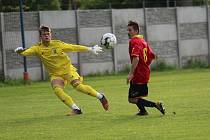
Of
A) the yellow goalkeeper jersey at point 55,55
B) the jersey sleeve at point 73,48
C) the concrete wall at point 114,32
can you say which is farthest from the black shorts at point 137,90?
the concrete wall at point 114,32

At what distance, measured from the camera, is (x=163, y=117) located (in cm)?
1462

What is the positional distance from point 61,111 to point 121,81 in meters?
12.0

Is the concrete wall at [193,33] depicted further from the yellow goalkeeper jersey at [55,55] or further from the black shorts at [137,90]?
the black shorts at [137,90]

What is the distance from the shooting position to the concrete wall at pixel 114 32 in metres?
31.2

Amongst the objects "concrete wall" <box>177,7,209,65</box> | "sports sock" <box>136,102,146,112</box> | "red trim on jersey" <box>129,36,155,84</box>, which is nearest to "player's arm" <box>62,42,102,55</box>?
"red trim on jersey" <box>129,36,155,84</box>

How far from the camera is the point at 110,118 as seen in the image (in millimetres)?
14898

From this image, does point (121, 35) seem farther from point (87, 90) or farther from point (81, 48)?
point (87, 90)

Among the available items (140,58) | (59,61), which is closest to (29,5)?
(59,61)

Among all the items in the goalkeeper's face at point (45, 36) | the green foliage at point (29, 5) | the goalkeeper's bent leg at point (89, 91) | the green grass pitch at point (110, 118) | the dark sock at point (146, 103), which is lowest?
the green grass pitch at point (110, 118)

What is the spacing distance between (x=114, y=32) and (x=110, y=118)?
806 inches

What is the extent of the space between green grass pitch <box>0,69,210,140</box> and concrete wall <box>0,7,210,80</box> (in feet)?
25.6

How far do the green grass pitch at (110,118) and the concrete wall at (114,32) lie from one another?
25.6 ft

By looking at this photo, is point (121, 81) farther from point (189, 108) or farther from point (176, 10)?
point (189, 108)

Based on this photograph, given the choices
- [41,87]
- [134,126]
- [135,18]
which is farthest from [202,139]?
[135,18]
